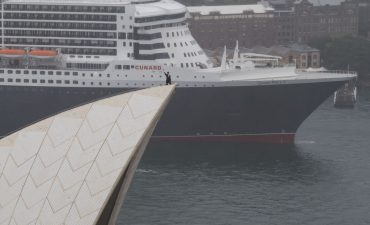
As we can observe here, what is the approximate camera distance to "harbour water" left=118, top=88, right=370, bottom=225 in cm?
4856

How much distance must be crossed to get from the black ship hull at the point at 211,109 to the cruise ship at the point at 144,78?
55 millimetres

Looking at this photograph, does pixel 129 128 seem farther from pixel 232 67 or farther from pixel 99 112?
pixel 232 67

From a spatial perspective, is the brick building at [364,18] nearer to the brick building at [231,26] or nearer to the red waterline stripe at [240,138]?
the brick building at [231,26]

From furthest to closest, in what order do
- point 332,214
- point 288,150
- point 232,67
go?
point 232,67, point 288,150, point 332,214

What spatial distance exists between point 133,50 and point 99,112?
34.5 metres

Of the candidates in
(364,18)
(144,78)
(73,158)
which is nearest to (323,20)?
(364,18)

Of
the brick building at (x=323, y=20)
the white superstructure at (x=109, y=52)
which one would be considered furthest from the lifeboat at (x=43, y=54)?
the brick building at (x=323, y=20)

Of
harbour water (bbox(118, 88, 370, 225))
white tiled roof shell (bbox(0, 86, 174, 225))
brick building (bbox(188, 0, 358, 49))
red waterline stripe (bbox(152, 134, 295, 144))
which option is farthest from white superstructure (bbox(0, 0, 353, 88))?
white tiled roof shell (bbox(0, 86, 174, 225))

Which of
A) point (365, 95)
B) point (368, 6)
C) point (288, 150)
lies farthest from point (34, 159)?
point (368, 6)

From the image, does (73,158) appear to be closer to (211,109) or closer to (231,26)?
(211,109)

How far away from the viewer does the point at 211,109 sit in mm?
67500

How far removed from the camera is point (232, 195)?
52.2 m

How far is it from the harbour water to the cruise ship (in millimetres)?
1677

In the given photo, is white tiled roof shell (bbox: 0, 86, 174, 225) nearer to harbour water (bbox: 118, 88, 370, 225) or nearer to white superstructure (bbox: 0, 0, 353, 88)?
harbour water (bbox: 118, 88, 370, 225)
